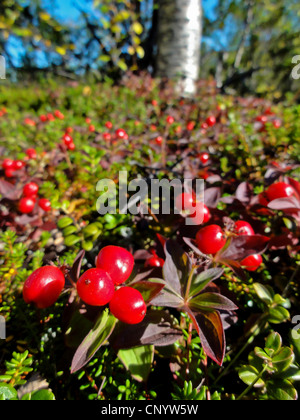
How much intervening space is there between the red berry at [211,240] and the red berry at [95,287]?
0.29m

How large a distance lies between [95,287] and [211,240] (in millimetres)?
344

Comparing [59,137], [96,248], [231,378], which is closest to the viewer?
[231,378]

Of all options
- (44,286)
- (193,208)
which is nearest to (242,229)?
(193,208)

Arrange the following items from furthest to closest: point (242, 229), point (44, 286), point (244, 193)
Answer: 1. point (244, 193)
2. point (242, 229)
3. point (44, 286)

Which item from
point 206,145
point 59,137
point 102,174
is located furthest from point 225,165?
point 59,137

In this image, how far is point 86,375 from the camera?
0.70 meters

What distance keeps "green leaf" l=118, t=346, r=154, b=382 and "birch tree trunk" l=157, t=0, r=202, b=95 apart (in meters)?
3.28

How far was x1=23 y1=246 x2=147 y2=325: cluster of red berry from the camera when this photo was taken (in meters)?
0.54

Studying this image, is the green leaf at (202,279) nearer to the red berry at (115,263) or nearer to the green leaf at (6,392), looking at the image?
the red berry at (115,263)

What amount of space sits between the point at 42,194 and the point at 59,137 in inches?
35.8

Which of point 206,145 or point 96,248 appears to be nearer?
point 96,248

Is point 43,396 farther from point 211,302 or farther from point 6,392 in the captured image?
point 211,302

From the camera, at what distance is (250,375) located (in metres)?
0.58

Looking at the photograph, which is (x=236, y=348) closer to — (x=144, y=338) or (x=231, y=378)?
(x=231, y=378)
